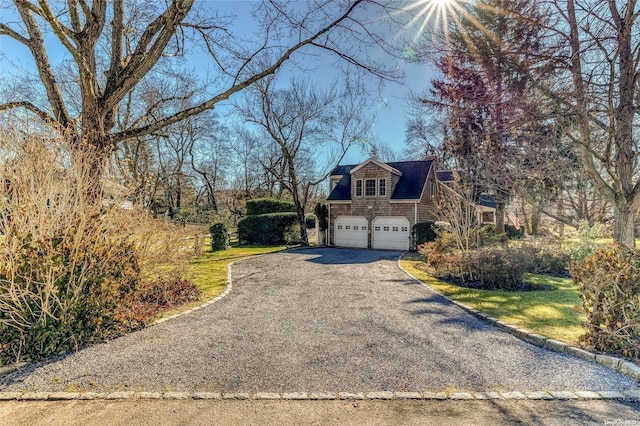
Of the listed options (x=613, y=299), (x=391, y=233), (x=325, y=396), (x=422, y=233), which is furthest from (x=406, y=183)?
(x=325, y=396)

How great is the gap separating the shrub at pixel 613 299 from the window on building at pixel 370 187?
51.6ft

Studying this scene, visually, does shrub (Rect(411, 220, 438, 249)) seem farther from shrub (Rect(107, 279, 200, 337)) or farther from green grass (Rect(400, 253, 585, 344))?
shrub (Rect(107, 279, 200, 337))

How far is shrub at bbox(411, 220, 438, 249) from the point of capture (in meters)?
17.6

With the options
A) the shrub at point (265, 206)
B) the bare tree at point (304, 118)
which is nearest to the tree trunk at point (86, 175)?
the bare tree at point (304, 118)

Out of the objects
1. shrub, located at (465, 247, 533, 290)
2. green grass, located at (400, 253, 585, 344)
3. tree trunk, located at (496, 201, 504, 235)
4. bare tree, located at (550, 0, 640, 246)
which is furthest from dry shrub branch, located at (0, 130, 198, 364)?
tree trunk, located at (496, 201, 504, 235)

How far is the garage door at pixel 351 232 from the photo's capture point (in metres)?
20.4

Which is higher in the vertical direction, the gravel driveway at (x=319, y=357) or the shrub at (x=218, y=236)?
the shrub at (x=218, y=236)

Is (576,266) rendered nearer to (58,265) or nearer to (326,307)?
(326,307)

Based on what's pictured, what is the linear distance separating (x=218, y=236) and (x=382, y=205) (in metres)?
9.95

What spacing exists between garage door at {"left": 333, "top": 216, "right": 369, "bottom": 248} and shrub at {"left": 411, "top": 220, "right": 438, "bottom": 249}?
2992 millimetres

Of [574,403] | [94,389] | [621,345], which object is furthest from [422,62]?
[94,389]

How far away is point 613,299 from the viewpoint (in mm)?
4316

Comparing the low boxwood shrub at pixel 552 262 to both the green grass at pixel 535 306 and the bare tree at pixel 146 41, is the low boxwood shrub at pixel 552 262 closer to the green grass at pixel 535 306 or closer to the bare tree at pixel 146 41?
the green grass at pixel 535 306

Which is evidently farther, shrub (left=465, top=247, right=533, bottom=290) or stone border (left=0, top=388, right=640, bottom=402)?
shrub (left=465, top=247, right=533, bottom=290)
